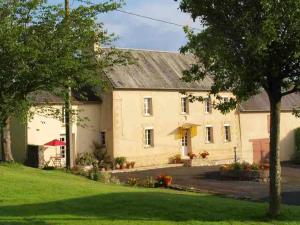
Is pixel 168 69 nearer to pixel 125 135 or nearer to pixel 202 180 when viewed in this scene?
pixel 125 135

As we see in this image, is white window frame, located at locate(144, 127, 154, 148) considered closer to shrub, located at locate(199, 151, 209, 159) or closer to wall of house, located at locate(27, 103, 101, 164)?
wall of house, located at locate(27, 103, 101, 164)

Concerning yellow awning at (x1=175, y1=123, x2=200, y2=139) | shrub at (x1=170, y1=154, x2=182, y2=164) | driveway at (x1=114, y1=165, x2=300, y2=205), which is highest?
yellow awning at (x1=175, y1=123, x2=200, y2=139)

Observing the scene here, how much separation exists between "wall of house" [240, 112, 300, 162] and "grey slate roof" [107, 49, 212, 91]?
5216 mm

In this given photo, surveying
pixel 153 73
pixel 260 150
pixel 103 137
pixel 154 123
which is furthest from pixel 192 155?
pixel 260 150

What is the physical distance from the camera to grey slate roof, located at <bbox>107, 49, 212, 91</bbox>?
3876 centimetres

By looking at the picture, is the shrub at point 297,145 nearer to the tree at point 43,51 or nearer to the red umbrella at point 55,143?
the red umbrella at point 55,143

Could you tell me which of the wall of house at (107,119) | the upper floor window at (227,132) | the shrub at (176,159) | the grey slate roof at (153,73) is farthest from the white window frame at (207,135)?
the wall of house at (107,119)

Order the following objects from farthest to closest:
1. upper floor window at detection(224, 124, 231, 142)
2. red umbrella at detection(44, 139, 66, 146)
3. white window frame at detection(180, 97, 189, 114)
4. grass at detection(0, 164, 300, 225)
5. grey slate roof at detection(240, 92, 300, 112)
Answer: grey slate roof at detection(240, 92, 300, 112) < upper floor window at detection(224, 124, 231, 142) < white window frame at detection(180, 97, 189, 114) < red umbrella at detection(44, 139, 66, 146) < grass at detection(0, 164, 300, 225)

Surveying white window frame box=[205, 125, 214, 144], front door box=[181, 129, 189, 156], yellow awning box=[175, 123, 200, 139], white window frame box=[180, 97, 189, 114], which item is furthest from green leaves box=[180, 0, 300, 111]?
white window frame box=[205, 125, 214, 144]

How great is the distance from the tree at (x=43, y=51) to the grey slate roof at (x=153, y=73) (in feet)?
36.6

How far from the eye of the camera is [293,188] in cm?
2630

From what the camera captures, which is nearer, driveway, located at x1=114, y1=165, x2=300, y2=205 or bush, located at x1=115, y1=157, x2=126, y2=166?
driveway, located at x1=114, y1=165, x2=300, y2=205

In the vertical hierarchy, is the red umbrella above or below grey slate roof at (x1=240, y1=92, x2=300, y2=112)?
below

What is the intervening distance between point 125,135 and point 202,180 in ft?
31.3
